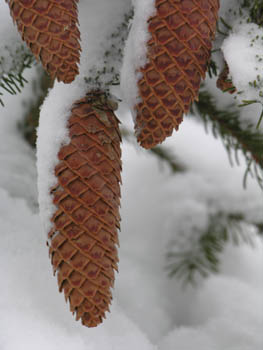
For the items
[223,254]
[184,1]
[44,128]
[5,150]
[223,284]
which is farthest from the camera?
[223,254]

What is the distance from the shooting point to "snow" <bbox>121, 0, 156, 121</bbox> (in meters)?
0.50

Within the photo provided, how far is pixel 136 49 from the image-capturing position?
1.68 ft

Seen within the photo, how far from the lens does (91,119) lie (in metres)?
0.57

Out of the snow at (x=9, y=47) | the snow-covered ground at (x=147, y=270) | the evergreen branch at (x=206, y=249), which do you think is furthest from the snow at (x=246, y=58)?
the evergreen branch at (x=206, y=249)

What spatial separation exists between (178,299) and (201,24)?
892mm

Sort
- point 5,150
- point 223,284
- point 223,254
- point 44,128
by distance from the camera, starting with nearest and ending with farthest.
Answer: point 44,128 < point 5,150 < point 223,284 < point 223,254

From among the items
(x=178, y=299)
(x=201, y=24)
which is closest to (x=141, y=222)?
(x=178, y=299)

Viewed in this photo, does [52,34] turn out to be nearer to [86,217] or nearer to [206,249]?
[86,217]

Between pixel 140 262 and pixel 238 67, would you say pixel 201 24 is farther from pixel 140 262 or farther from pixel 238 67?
pixel 140 262

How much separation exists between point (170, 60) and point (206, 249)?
81cm

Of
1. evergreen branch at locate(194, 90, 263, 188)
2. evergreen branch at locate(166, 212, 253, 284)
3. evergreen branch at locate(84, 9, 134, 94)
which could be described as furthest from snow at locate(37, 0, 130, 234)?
evergreen branch at locate(166, 212, 253, 284)

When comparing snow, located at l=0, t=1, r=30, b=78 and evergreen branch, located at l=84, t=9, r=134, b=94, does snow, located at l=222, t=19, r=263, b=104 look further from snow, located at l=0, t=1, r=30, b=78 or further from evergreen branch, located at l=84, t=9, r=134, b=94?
snow, located at l=0, t=1, r=30, b=78

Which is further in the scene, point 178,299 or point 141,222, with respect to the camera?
point 141,222

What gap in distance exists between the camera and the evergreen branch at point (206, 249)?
1203mm
